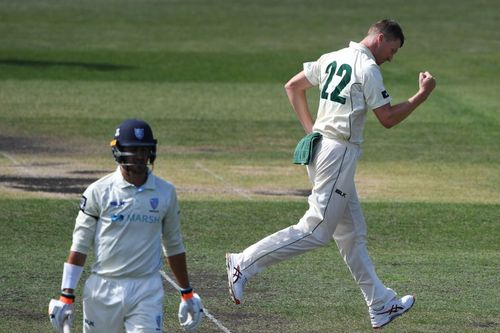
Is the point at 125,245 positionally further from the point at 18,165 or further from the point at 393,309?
the point at 18,165

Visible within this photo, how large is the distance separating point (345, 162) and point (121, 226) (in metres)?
3.04

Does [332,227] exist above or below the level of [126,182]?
below

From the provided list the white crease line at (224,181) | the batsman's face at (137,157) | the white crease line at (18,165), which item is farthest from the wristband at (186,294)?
the white crease line at (18,165)

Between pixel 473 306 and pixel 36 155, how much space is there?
1171 centimetres

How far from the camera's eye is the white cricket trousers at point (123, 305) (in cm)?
754

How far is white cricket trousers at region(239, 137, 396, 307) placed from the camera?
1025 centimetres

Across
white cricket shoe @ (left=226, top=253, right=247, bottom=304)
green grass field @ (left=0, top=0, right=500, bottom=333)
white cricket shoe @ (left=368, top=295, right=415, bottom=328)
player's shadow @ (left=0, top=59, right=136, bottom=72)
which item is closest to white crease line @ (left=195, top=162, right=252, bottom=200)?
green grass field @ (left=0, top=0, right=500, bottom=333)

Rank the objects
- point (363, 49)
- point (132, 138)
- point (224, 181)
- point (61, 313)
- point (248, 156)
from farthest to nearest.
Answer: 1. point (248, 156)
2. point (224, 181)
3. point (363, 49)
4. point (132, 138)
5. point (61, 313)

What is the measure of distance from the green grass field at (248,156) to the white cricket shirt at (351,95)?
5.39 feet

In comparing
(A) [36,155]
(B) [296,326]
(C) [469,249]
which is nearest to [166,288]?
(B) [296,326]

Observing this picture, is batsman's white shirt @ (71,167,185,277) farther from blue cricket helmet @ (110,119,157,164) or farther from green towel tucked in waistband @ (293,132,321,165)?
green towel tucked in waistband @ (293,132,321,165)

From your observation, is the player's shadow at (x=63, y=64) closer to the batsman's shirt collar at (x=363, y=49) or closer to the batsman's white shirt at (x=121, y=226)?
the batsman's shirt collar at (x=363, y=49)

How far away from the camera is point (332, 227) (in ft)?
33.8

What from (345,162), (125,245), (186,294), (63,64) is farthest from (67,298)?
(63,64)
